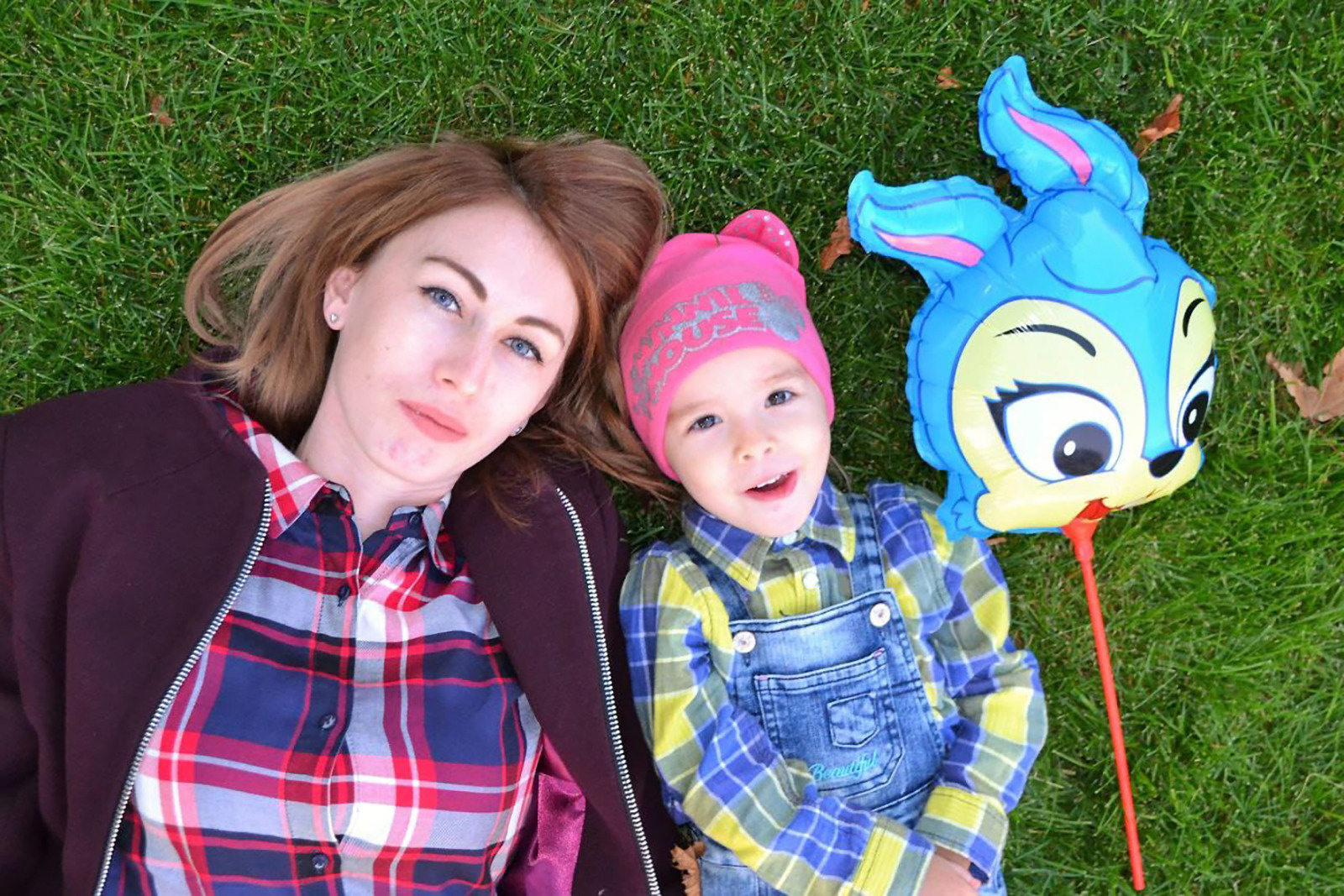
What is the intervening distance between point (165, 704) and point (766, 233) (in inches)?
82.3

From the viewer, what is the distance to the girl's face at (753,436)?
2758 millimetres

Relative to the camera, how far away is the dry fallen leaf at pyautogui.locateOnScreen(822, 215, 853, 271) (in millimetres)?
3445

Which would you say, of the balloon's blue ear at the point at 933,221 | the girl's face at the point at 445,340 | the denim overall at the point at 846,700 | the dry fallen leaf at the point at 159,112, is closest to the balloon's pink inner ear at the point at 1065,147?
the balloon's blue ear at the point at 933,221

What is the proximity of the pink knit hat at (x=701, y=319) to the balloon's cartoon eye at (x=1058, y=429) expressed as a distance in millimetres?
508

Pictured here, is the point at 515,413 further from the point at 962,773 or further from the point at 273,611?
the point at 962,773

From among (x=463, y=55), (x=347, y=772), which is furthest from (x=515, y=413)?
(x=463, y=55)

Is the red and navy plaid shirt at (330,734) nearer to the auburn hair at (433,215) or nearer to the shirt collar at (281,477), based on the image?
the shirt collar at (281,477)

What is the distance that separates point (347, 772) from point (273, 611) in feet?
1.41

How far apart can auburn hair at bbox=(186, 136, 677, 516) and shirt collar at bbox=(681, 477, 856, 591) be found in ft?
1.06

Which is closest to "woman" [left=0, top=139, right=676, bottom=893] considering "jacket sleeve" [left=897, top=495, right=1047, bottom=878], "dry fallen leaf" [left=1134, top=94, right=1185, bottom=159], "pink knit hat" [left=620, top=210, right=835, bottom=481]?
"pink knit hat" [left=620, top=210, right=835, bottom=481]

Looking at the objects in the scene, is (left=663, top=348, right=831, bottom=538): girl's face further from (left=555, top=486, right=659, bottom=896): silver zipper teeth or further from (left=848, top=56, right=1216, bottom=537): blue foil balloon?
(left=848, top=56, right=1216, bottom=537): blue foil balloon

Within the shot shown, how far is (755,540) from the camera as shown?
118 inches

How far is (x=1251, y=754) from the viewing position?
3496mm

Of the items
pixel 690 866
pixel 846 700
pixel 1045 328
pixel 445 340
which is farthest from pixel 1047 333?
pixel 690 866
